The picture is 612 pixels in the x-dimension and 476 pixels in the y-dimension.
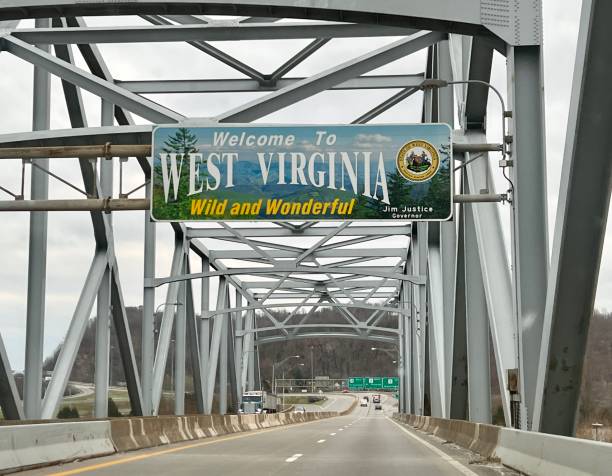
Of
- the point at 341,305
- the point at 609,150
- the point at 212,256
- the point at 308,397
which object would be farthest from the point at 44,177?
the point at 308,397

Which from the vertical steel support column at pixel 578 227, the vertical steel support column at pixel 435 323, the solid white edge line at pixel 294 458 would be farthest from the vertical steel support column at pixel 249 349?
the vertical steel support column at pixel 578 227

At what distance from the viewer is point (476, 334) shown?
2141cm

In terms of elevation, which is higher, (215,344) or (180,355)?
(215,344)

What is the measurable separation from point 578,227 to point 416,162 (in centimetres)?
635

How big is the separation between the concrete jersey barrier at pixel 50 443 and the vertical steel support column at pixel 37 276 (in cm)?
736

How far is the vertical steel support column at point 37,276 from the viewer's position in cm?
2245

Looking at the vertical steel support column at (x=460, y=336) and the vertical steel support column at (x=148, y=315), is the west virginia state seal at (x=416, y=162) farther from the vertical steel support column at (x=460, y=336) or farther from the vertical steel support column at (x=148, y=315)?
the vertical steel support column at (x=148, y=315)

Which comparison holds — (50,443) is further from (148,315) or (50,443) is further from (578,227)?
(148,315)

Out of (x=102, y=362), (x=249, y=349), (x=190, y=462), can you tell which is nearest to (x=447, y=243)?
(x=102, y=362)

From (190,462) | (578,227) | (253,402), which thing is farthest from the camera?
(253,402)

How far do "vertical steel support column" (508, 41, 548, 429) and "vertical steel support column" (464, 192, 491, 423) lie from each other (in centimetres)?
479

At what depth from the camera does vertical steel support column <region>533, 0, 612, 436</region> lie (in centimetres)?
1002

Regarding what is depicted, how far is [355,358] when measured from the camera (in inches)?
7554

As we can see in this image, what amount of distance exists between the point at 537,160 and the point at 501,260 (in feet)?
8.81
